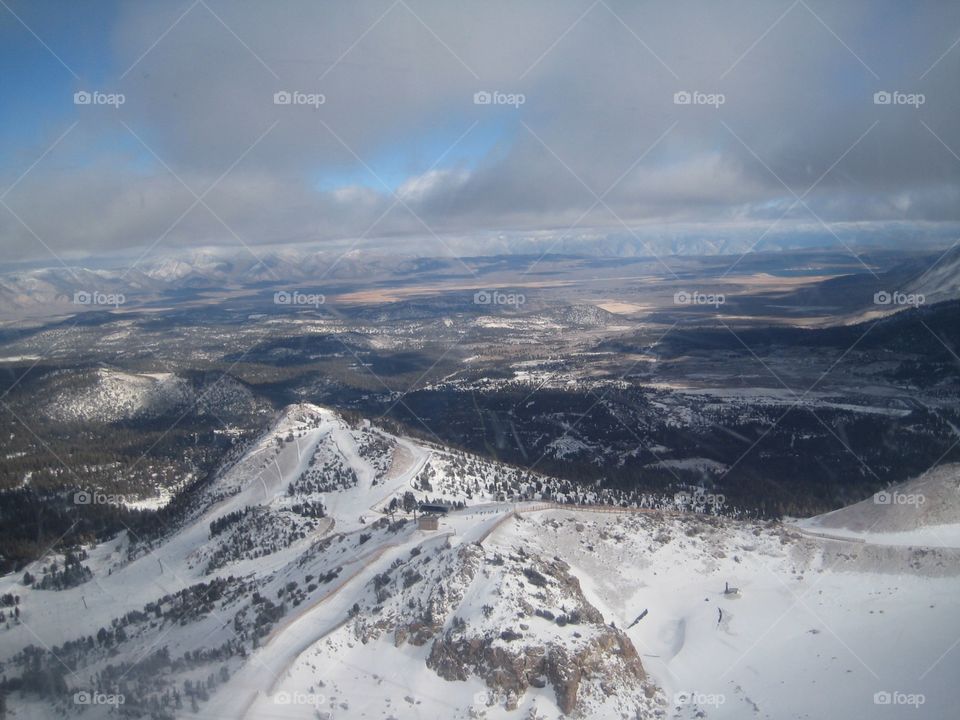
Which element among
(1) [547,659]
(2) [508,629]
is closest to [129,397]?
(2) [508,629]

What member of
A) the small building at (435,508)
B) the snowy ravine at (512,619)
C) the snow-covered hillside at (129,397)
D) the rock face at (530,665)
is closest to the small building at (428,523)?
the snowy ravine at (512,619)

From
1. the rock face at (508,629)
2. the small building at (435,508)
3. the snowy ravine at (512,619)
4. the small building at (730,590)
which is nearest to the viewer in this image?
the snowy ravine at (512,619)

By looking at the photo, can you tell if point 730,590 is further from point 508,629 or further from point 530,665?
point 530,665

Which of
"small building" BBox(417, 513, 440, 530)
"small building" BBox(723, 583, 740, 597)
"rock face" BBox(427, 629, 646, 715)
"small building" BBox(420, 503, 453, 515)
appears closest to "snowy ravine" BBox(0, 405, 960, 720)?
"rock face" BBox(427, 629, 646, 715)

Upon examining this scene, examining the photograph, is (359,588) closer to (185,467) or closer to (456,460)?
(456,460)

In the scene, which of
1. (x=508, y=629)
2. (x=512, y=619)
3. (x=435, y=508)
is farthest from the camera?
(x=435, y=508)

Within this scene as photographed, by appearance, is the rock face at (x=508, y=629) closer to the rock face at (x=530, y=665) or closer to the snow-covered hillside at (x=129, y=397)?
the rock face at (x=530, y=665)

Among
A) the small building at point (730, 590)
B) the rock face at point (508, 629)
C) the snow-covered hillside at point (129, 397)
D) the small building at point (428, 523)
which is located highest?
the snow-covered hillside at point (129, 397)

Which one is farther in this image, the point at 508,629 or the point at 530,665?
the point at 508,629
